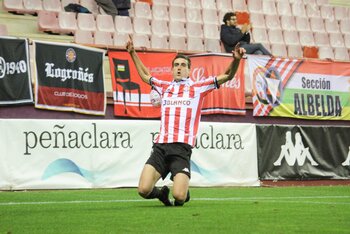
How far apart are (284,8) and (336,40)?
177 centimetres

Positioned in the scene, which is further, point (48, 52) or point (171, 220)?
point (48, 52)

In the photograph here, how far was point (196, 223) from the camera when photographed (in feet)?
26.7

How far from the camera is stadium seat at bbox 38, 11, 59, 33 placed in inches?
739

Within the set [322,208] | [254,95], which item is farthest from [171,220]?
[254,95]

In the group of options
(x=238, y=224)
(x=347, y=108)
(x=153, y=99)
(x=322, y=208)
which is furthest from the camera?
Answer: (x=347, y=108)

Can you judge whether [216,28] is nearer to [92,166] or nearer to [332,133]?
[332,133]

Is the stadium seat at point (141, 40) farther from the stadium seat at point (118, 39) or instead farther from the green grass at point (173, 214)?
the green grass at point (173, 214)

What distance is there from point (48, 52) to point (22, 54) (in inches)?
22.7

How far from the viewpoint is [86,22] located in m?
19.3

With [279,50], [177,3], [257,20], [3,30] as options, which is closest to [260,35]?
[279,50]

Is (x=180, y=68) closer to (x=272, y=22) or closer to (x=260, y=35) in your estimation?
(x=260, y=35)

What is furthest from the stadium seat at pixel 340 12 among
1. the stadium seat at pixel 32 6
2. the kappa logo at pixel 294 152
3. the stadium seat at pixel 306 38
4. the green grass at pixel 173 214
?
the green grass at pixel 173 214

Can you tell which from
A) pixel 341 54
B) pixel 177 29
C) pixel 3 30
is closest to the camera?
pixel 3 30

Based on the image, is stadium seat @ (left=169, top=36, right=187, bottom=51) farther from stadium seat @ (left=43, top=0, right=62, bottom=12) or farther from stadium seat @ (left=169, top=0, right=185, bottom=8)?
stadium seat @ (left=43, top=0, right=62, bottom=12)
